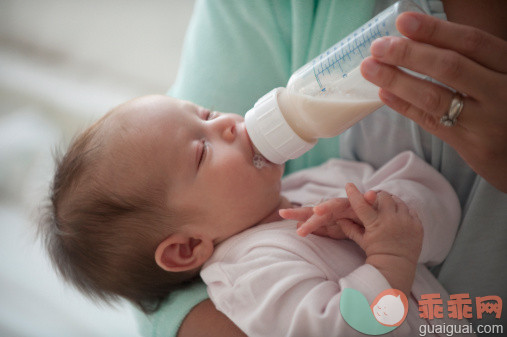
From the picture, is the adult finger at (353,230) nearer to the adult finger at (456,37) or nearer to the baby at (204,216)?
the baby at (204,216)

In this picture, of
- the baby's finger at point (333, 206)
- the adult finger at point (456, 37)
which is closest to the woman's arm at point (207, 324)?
the baby's finger at point (333, 206)

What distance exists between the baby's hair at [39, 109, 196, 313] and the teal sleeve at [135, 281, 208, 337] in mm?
52

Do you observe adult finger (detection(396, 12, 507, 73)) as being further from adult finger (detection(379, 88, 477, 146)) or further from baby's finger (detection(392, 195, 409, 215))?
baby's finger (detection(392, 195, 409, 215))

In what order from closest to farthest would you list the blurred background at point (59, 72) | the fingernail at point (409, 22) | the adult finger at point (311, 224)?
the fingernail at point (409, 22), the adult finger at point (311, 224), the blurred background at point (59, 72)

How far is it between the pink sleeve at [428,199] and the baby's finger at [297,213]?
0.64 feet

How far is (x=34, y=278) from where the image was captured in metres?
1.35

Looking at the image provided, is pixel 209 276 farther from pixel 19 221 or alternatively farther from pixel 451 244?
pixel 19 221

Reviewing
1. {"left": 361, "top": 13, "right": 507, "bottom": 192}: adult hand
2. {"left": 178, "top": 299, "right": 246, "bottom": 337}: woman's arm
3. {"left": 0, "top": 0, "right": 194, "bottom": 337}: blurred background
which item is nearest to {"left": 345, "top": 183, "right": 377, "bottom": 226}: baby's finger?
{"left": 361, "top": 13, "right": 507, "bottom": 192}: adult hand

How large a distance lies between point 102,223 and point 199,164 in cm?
23

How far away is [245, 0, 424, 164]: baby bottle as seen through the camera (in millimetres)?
766

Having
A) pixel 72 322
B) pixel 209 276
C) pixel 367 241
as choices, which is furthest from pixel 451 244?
pixel 72 322

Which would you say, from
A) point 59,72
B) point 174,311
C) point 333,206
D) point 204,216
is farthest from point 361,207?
point 59,72

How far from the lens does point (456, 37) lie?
2.05 ft

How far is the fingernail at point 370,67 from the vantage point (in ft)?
2.18
